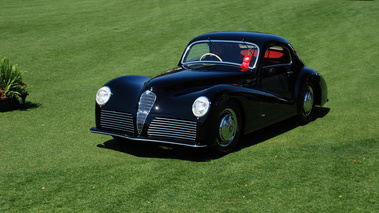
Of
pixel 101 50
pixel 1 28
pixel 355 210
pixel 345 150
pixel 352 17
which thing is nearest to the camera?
pixel 355 210

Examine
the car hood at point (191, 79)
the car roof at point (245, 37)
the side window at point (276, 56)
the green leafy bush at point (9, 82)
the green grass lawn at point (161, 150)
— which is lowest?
the green grass lawn at point (161, 150)

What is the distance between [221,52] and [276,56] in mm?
1125

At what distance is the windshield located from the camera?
8.33m

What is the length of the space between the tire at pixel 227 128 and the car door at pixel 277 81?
0.88 metres

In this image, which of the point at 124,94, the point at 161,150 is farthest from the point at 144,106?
the point at 161,150

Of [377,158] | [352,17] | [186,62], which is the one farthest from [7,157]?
[352,17]

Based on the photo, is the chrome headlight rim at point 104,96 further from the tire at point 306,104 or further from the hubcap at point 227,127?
the tire at point 306,104

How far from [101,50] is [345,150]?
11676 mm

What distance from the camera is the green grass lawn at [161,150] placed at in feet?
17.6

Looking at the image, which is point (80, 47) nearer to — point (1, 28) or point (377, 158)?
point (1, 28)

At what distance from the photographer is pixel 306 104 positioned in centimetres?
935

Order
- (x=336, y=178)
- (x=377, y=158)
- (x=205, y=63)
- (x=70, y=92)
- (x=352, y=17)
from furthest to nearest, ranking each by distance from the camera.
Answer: (x=352, y=17) → (x=70, y=92) → (x=205, y=63) → (x=377, y=158) → (x=336, y=178)

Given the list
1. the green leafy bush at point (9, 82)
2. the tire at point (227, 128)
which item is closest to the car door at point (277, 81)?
the tire at point (227, 128)

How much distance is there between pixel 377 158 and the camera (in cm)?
670
